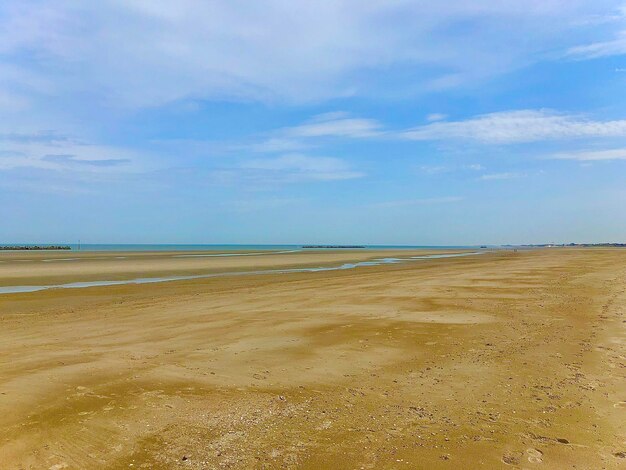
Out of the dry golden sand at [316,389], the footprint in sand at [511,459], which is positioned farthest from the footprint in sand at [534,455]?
the footprint in sand at [511,459]

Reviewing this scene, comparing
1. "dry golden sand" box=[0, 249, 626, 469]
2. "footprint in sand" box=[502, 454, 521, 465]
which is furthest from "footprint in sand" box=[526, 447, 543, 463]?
"footprint in sand" box=[502, 454, 521, 465]

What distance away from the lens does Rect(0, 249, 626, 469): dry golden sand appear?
526 cm

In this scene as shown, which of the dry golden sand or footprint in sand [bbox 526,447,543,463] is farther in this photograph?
the dry golden sand

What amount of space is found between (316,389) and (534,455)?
3435 mm

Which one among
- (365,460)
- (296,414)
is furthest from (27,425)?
(365,460)

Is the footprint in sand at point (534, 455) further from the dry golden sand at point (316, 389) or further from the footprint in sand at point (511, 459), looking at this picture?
the footprint in sand at point (511, 459)

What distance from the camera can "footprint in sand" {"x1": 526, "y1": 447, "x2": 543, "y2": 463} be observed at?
5.08 meters

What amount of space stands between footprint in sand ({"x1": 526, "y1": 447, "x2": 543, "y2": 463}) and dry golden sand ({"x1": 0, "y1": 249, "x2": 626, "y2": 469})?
0.02 meters

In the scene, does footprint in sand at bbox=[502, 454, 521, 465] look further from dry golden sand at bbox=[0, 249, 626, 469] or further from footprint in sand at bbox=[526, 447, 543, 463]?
footprint in sand at bbox=[526, 447, 543, 463]

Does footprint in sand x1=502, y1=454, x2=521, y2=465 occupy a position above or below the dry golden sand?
below

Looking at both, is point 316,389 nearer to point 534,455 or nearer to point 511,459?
point 511,459

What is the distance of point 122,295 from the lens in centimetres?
2169

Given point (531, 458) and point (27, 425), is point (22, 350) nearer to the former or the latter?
point (27, 425)

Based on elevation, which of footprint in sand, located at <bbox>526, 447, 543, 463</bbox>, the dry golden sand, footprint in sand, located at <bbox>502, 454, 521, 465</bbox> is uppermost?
the dry golden sand
